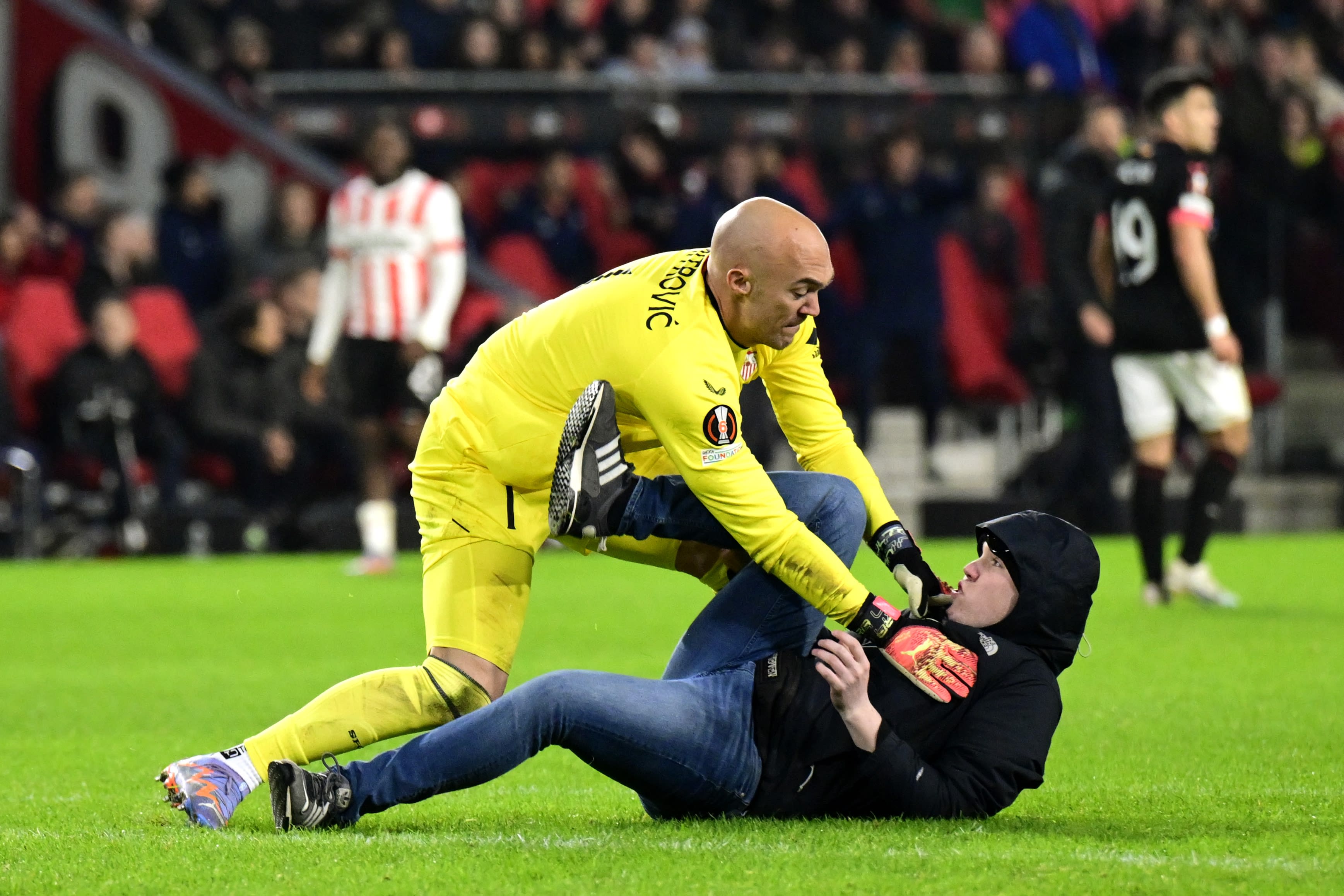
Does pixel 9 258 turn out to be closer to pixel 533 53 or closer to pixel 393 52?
pixel 393 52

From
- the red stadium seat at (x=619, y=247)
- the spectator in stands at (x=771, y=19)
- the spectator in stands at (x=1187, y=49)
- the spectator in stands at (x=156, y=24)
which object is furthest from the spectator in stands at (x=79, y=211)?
the spectator in stands at (x=1187, y=49)

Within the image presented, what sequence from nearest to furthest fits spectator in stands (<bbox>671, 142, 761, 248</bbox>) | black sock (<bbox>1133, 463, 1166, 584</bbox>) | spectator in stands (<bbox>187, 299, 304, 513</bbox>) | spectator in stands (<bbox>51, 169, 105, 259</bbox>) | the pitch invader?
the pitch invader < black sock (<bbox>1133, 463, 1166, 584</bbox>) < spectator in stands (<bbox>187, 299, 304, 513</bbox>) < spectator in stands (<bbox>51, 169, 105, 259</bbox>) < spectator in stands (<bbox>671, 142, 761, 248</bbox>)

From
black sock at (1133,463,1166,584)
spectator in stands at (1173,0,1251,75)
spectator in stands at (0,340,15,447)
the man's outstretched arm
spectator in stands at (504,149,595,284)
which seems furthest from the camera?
spectator in stands at (1173,0,1251,75)

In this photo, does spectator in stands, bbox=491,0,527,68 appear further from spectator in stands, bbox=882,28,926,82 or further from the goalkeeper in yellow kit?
the goalkeeper in yellow kit

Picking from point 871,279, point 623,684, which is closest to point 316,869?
point 623,684

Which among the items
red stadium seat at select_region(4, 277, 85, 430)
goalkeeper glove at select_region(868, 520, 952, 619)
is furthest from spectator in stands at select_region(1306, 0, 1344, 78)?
goalkeeper glove at select_region(868, 520, 952, 619)

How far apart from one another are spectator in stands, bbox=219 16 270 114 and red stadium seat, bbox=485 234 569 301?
2.08m

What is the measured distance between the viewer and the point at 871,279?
14.3 m

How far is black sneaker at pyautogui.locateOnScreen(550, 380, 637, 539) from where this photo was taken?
177 inches

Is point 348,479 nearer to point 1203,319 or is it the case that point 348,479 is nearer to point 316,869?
point 1203,319

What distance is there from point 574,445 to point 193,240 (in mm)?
9802

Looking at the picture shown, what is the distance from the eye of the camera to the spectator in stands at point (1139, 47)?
658 inches

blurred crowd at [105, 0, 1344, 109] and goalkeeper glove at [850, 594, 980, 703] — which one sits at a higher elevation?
blurred crowd at [105, 0, 1344, 109]

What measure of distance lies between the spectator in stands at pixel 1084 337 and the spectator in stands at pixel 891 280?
2.97 feet
